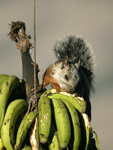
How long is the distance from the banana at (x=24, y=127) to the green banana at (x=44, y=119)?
7cm

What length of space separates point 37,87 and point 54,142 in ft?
1.34

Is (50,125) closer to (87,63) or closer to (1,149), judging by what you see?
(1,149)

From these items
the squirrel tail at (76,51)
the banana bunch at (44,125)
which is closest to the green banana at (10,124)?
the banana bunch at (44,125)

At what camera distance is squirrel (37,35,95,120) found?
2.87 meters

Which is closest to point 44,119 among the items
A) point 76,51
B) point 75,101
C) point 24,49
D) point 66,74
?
point 75,101

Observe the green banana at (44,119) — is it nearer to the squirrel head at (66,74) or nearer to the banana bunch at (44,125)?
the banana bunch at (44,125)

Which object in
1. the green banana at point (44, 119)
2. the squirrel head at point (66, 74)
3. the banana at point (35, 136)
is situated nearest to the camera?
the green banana at point (44, 119)

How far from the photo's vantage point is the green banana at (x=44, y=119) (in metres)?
1.34

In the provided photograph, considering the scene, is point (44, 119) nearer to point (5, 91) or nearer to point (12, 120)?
point (12, 120)

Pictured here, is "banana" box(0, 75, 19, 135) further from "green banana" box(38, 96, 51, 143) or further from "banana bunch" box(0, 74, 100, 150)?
"green banana" box(38, 96, 51, 143)

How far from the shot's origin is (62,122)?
141 cm

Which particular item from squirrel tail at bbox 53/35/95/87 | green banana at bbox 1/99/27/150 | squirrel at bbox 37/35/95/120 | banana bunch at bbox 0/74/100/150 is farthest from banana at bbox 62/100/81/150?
squirrel tail at bbox 53/35/95/87

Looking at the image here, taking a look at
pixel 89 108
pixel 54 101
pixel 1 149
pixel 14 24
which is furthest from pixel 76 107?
Answer: pixel 89 108

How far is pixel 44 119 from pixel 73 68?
1.65 m
